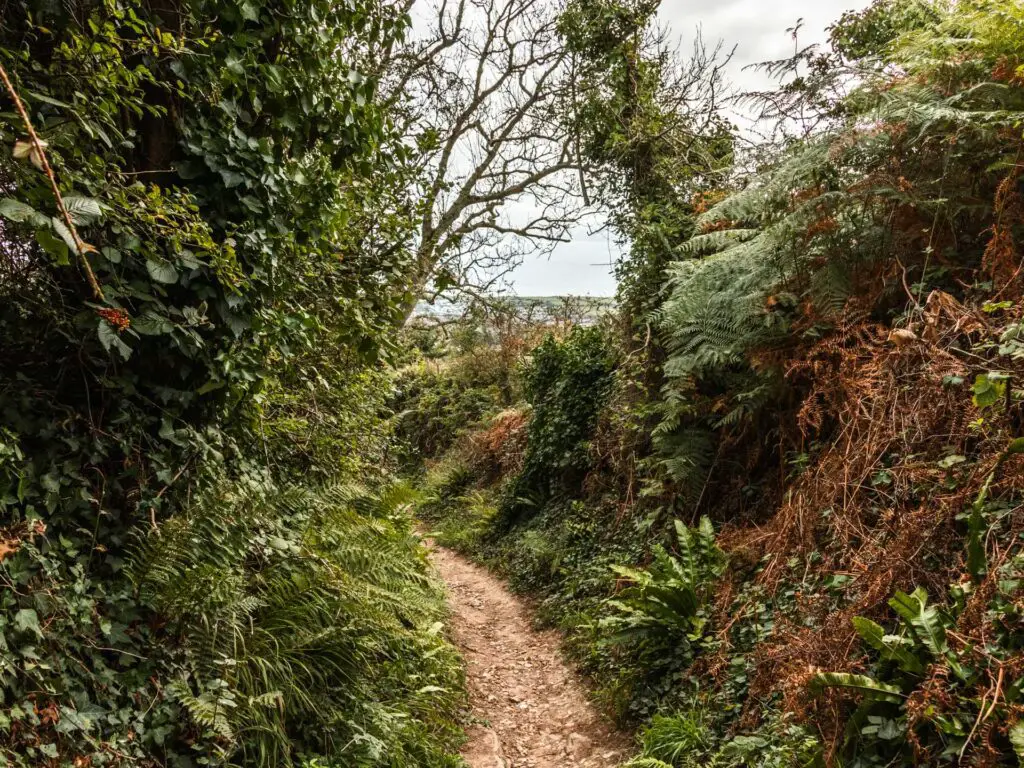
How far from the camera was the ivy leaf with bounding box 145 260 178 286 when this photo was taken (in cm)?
268

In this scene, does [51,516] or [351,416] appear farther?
[351,416]

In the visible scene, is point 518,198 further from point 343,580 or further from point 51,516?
point 51,516

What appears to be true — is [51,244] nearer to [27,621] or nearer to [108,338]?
[108,338]

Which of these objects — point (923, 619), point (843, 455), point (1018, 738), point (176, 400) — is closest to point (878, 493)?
point (843, 455)

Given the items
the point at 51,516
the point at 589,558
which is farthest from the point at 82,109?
the point at 589,558

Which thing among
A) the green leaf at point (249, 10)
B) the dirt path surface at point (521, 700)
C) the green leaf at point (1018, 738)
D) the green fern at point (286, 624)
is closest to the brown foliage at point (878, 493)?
the green leaf at point (1018, 738)

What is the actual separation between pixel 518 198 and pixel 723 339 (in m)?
8.69

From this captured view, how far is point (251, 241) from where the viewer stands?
313 cm

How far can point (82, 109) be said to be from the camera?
2342 millimetres

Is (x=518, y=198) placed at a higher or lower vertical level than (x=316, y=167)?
higher

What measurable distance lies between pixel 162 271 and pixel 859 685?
3.79 m

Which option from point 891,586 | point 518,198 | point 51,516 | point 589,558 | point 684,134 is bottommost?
point 589,558

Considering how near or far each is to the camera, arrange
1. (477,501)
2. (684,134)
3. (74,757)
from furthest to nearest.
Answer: (477,501)
(684,134)
(74,757)

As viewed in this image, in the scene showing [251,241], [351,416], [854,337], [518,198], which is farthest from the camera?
[518,198]
